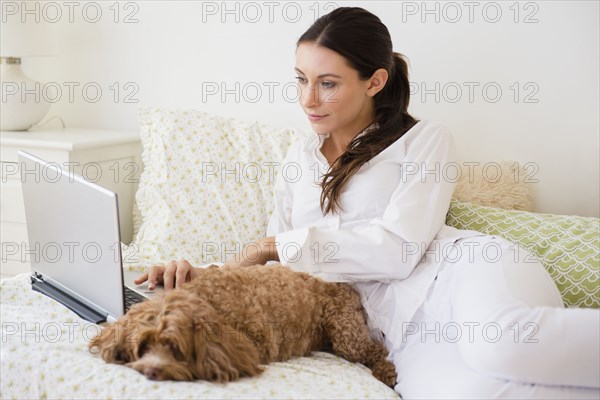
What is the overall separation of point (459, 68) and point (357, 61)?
0.61 m

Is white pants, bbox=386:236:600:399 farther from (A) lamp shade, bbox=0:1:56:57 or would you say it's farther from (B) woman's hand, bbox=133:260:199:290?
(A) lamp shade, bbox=0:1:56:57

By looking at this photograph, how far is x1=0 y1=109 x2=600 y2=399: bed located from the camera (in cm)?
142

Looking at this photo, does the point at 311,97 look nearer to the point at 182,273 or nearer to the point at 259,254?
the point at 259,254

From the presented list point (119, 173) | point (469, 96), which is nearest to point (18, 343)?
point (119, 173)

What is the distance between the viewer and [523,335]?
4.80 feet

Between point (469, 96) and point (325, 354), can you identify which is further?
point (469, 96)

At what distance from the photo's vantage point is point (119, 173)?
9.50 feet

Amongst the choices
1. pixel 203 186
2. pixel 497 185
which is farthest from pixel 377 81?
pixel 203 186

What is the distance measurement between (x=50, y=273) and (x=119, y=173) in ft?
3.40

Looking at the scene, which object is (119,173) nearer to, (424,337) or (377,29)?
(377,29)

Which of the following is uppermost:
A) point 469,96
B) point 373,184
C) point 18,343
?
point 469,96

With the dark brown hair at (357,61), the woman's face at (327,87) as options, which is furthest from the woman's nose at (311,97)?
the dark brown hair at (357,61)

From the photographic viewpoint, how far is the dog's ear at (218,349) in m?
1.37

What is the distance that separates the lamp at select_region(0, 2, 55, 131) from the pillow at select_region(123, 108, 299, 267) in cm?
61
